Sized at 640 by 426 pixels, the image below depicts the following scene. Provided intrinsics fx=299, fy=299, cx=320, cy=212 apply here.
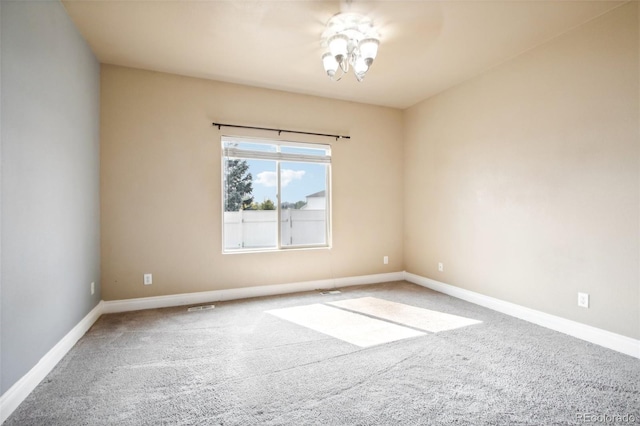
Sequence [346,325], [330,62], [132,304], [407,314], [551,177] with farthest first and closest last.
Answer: [132,304] → [407,314] → [346,325] → [551,177] → [330,62]

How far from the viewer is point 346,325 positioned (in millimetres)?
2992

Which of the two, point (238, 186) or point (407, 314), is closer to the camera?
point (407, 314)

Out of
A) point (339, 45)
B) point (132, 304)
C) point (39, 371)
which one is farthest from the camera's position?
point (132, 304)

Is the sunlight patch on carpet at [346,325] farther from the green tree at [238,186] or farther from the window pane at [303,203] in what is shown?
the green tree at [238,186]

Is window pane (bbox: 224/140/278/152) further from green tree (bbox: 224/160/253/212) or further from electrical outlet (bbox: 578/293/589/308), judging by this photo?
electrical outlet (bbox: 578/293/589/308)

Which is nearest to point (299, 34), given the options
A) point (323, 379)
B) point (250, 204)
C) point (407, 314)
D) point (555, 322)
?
point (250, 204)

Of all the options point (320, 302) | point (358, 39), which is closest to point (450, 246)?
point (320, 302)

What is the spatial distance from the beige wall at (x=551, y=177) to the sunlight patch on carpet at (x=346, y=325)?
145 cm

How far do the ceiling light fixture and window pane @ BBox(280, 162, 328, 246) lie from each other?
5.80 feet

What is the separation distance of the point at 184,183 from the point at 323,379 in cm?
276

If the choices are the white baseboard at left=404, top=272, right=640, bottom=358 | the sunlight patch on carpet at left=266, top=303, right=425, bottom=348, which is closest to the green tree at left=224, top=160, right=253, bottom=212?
the sunlight patch on carpet at left=266, top=303, right=425, bottom=348

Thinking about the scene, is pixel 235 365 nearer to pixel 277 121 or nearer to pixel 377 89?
pixel 277 121

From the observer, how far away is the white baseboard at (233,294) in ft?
11.2

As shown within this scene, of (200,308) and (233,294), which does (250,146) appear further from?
(200,308)
